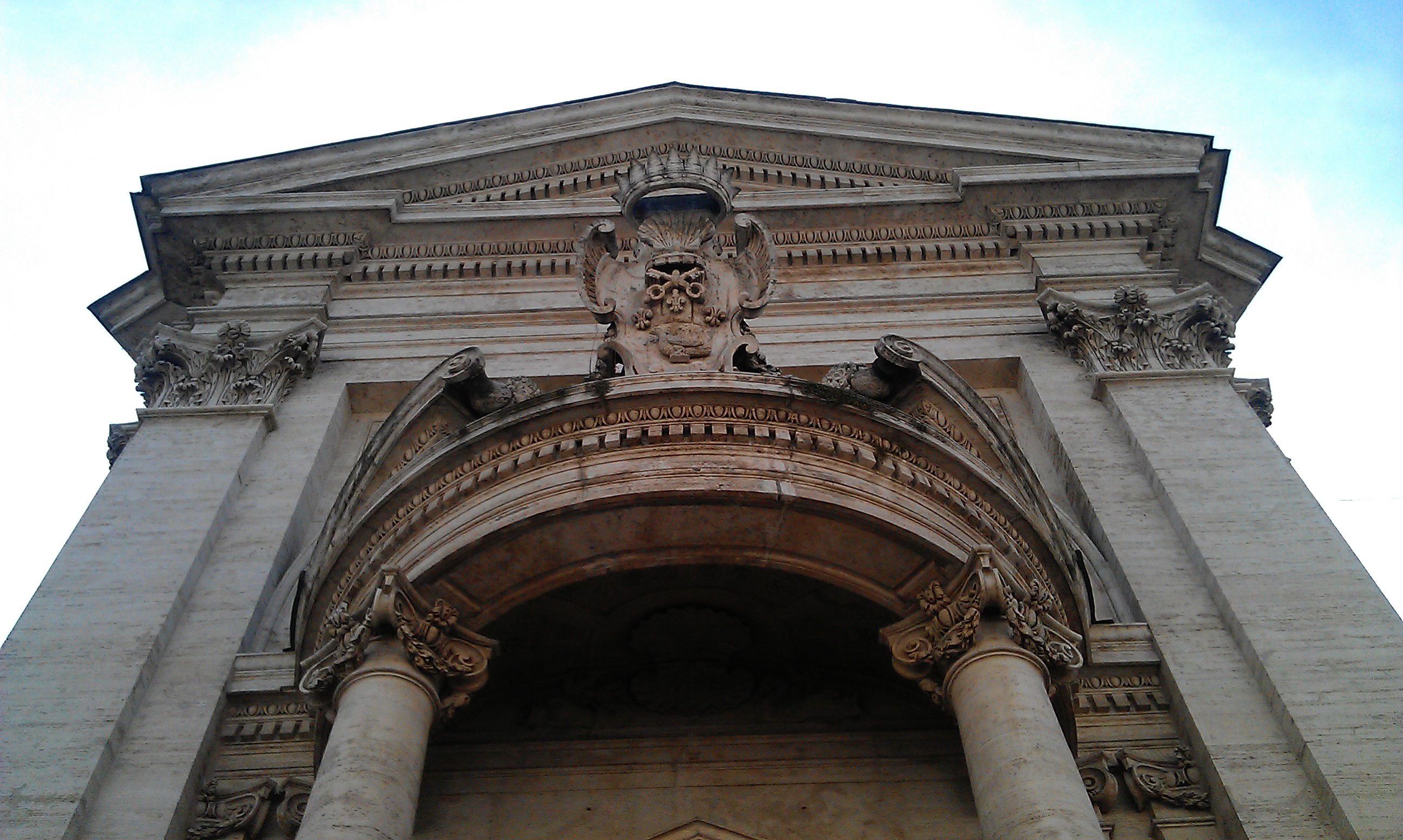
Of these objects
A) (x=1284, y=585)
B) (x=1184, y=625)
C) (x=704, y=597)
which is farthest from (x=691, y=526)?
(x=1284, y=585)

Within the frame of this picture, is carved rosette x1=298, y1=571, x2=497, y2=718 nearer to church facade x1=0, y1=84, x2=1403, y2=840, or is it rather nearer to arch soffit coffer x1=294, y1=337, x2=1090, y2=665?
church facade x1=0, y1=84, x2=1403, y2=840

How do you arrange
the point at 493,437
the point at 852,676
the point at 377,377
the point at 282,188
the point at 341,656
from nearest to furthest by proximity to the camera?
the point at 341,656 → the point at 493,437 → the point at 852,676 → the point at 377,377 → the point at 282,188

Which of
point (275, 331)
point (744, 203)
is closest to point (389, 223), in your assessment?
point (275, 331)

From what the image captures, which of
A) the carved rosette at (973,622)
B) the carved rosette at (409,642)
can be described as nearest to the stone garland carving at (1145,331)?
the carved rosette at (973,622)

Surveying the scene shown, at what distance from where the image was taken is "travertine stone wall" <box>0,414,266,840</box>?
8289 millimetres

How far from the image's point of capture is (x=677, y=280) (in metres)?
10.3

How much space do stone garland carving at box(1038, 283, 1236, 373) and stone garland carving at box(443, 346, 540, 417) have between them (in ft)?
18.3

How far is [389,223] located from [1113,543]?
921cm

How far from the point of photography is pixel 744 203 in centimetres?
1500

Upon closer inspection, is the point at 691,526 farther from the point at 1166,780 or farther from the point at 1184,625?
the point at 1184,625

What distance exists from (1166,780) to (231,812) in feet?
20.3

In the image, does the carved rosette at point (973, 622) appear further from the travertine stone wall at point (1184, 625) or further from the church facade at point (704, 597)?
the travertine stone wall at point (1184, 625)

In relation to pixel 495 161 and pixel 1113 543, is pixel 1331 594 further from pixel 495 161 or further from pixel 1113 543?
pixel 495 161

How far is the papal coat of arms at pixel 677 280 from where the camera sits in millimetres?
9852
